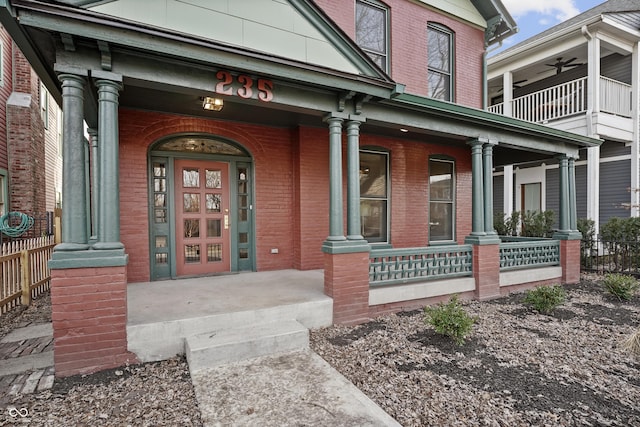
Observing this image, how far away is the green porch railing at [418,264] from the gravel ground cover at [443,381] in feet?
2.42

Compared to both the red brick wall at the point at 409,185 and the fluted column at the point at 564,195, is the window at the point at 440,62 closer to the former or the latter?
the red brick wall at the point at 409,185

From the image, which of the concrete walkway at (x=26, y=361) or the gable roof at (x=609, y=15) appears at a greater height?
the gable roof at (x=609, y=15)

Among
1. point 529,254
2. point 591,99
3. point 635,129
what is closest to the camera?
point 529,254

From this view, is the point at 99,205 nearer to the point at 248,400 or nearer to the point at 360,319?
the point at 248,400

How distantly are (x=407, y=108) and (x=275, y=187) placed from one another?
274cm

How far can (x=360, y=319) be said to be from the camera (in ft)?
15.1

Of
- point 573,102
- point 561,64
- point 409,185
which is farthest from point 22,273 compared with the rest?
point 561,64

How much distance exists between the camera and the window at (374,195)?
7055 mm

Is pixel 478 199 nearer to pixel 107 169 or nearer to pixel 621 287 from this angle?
pixel 621 287

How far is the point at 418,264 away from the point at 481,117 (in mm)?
2783

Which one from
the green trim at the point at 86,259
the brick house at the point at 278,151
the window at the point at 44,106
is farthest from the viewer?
the window at the point at 44,106

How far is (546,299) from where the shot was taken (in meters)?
5.05

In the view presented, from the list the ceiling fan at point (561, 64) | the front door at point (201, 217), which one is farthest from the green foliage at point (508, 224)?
the front door at point (201, 217)

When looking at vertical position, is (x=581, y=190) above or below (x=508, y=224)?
above
